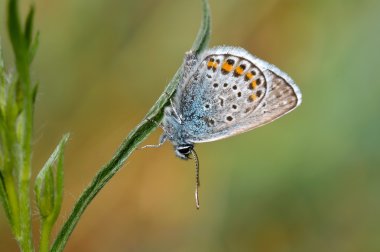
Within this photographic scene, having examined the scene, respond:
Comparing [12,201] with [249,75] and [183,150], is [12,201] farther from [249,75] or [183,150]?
[249,75]

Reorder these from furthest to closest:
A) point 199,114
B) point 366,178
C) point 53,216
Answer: point 366,178, point 199,114, point 53,216

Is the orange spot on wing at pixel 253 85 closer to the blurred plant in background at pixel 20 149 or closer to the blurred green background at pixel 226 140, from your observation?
the blurred plant in background at pixel 20 149

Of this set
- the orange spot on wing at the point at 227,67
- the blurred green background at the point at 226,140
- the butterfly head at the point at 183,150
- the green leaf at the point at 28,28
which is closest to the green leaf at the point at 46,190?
the green leaf at the point at 28,28

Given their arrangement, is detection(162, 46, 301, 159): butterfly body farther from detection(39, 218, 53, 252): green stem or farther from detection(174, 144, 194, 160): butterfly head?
detection(39, 218, 53, 252): green stem

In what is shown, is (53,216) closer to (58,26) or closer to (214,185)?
(214,185)

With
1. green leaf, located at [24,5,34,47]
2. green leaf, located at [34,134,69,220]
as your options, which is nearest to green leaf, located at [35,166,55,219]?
green leaf, located at [34,134,69,220]

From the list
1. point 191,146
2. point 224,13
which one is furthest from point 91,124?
point 191,146
